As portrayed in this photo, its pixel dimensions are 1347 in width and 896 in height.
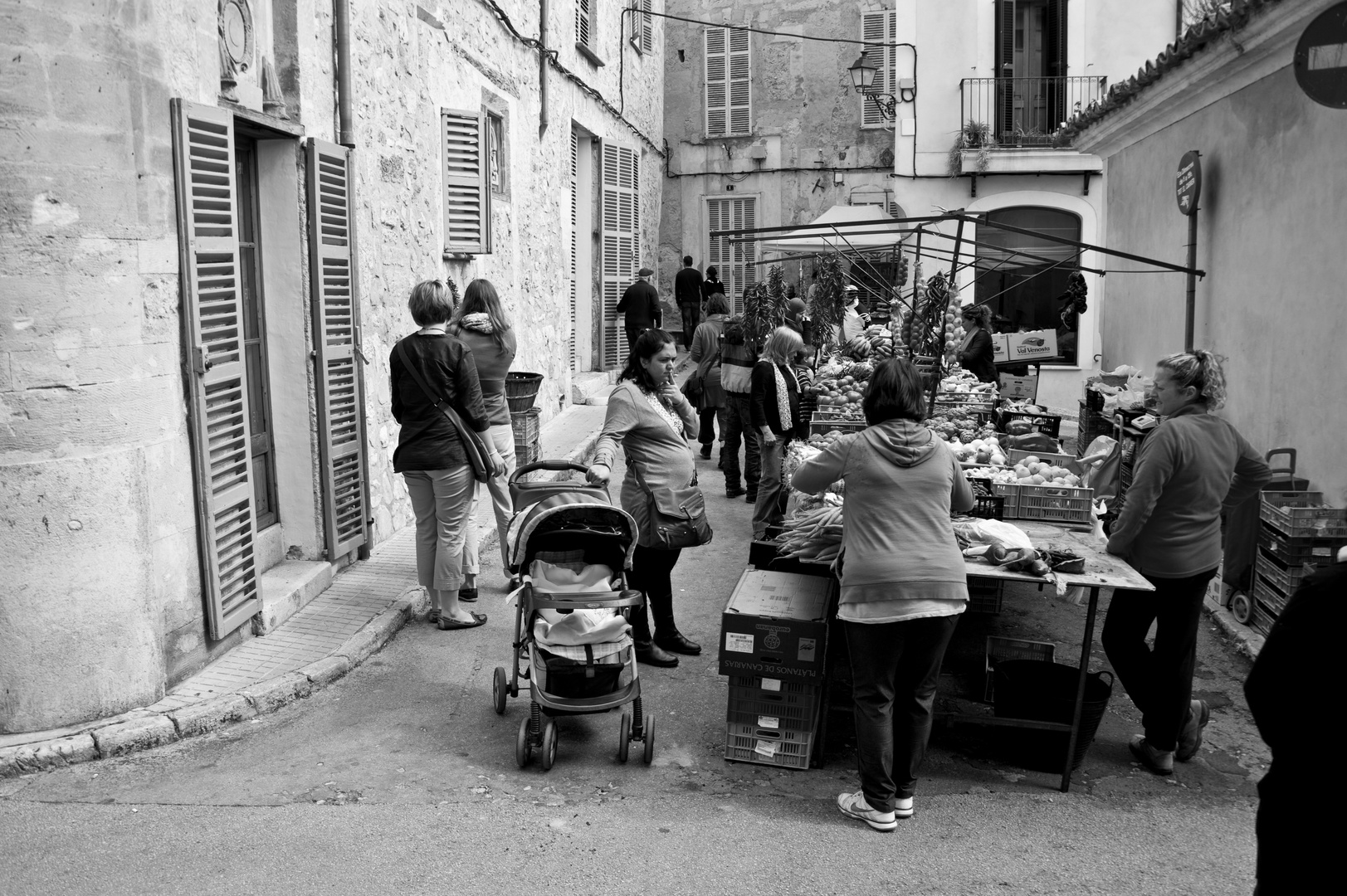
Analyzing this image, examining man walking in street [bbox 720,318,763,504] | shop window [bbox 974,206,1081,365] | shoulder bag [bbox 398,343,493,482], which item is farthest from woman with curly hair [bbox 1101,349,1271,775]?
shop window [bbox 974,206,1081,365]

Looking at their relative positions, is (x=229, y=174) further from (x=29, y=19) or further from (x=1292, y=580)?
(x=1292, y=580)

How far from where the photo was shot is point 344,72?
26.4 feet

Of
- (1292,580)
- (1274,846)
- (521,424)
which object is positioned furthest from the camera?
(521,424)

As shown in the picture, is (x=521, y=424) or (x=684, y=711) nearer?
(x=684, y=711)

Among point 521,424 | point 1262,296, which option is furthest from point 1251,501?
point 521,424

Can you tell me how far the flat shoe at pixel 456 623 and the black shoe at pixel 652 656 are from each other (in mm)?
1163

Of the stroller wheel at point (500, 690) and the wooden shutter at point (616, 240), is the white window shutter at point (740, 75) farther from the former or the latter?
the stroller wheel at point (500, 690)

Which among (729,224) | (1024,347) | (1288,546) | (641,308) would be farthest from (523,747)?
(729,224)

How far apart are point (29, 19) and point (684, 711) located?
4.24 meters

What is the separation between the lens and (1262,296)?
8258 millimetres

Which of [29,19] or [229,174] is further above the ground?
[29,19]

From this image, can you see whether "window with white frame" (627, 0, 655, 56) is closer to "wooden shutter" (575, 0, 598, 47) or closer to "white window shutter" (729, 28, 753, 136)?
"white window shutter" (729, 28, 753, 136)

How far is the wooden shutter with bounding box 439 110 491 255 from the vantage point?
34.2 ft

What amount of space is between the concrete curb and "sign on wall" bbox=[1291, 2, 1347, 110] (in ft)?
9.00
